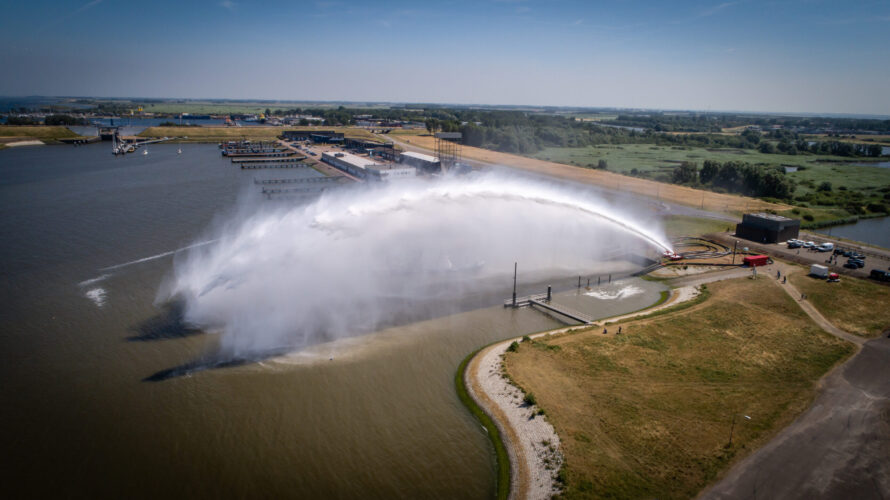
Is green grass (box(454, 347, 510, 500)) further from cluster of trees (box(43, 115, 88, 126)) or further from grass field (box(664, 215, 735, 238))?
cluster of trees (box(43, 115, 88, 126))

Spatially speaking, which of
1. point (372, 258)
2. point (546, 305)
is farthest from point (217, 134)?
point (546, 305)

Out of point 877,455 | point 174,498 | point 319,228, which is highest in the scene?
point 319,228

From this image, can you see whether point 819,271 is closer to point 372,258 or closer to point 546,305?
point 546,305

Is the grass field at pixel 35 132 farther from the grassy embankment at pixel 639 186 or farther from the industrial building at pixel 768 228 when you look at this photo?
the industrial building at pixel 768 228

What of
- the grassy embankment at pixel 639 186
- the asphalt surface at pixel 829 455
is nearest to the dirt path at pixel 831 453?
the asphalt surface at pixel 829 455

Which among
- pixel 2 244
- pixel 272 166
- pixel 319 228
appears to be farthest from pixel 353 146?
pixel 319 228

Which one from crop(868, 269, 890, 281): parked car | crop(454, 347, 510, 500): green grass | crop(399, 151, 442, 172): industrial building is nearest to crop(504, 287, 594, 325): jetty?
crop(454, 347, 510, 500): green grass

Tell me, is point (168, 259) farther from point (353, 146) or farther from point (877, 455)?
point (353, 146)
